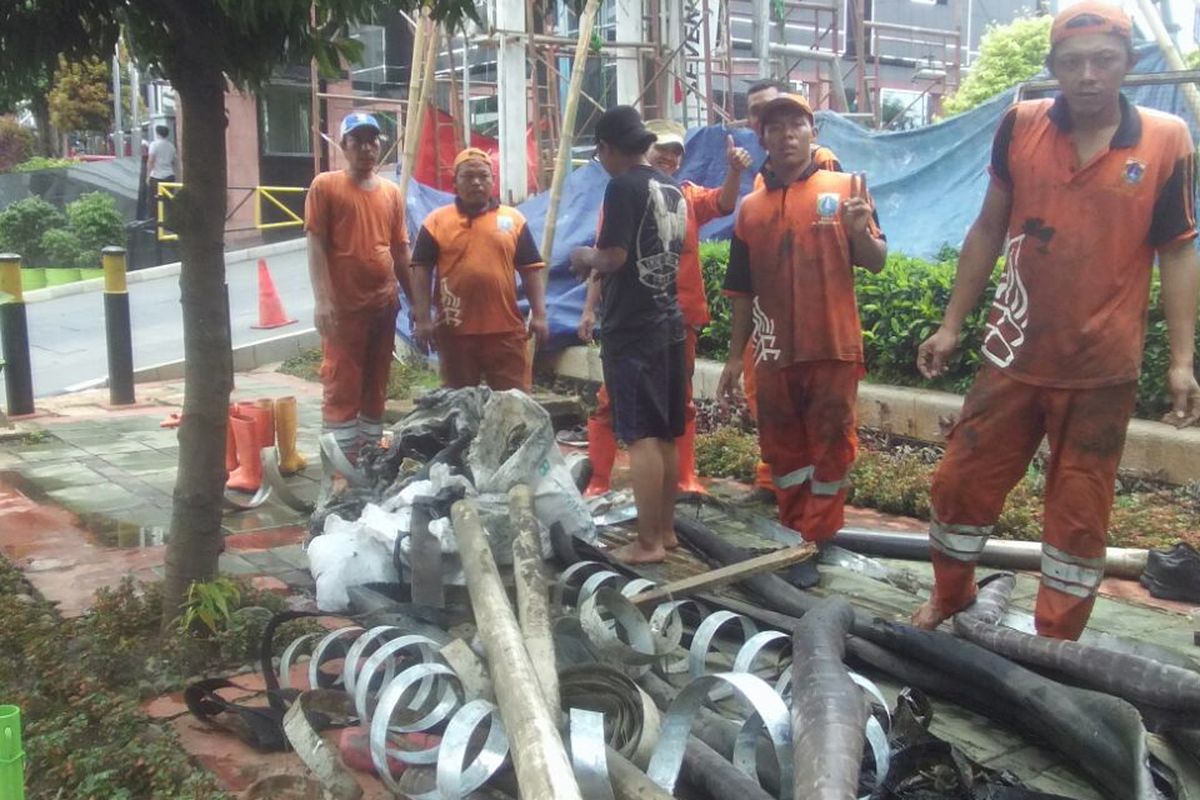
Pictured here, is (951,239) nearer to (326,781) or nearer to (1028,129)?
(1028,129)

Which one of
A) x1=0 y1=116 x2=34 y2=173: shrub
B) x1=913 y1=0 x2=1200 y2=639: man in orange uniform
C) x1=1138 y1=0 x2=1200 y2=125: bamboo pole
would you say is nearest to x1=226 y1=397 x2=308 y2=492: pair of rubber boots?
x1=913 y1=0 x2=1200 y2=639: man in orange uniform

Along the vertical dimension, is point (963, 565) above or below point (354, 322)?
below

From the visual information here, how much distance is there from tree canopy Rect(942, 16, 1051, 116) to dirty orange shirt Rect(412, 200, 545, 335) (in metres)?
11.8

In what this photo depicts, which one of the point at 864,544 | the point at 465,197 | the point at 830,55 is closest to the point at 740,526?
the point at 864,544

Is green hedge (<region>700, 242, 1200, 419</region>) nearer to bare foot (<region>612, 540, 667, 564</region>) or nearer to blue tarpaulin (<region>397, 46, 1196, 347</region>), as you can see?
blue tarpaulin (<region>397, 46, 1196, 347</region>)

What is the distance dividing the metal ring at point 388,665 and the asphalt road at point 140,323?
26.3ft

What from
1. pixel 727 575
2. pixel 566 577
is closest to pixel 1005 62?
pixel 727 575

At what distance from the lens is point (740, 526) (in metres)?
5.71

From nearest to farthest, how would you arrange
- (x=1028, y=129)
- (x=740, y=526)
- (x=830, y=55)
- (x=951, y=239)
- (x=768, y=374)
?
(x=1028, y=129), (x=768, y=374), (x=740, y=526), (x=951, y=239), (x=830, y=55)

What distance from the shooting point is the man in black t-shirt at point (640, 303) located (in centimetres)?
496

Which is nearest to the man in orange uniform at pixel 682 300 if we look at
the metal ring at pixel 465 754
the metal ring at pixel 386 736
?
the metal ring at pixel 386 736

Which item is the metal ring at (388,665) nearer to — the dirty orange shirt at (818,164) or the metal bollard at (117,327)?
the dirty orange shirt at (818,164)

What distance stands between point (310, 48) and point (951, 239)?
6064 millimetres

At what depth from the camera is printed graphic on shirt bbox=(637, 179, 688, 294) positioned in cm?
499
